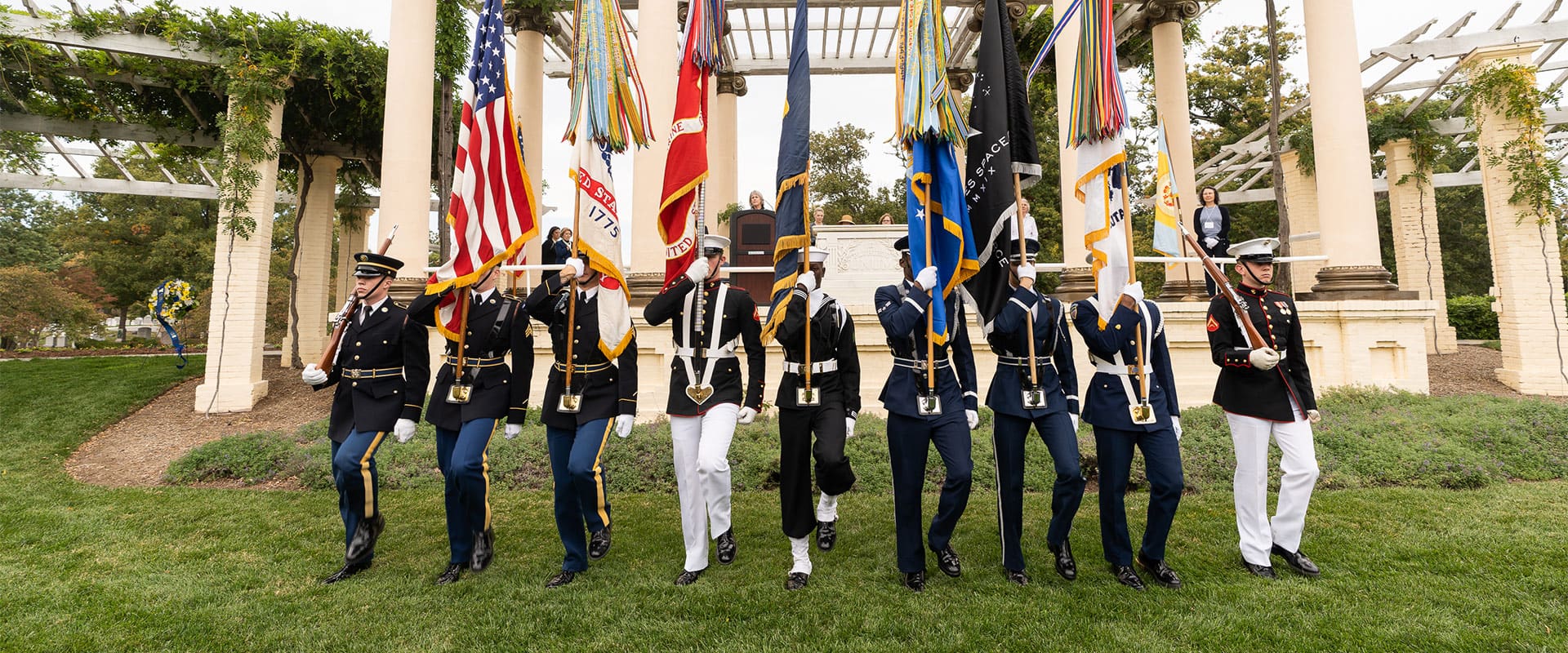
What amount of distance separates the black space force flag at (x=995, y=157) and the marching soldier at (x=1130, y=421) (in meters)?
0.69

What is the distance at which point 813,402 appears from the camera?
437 cm

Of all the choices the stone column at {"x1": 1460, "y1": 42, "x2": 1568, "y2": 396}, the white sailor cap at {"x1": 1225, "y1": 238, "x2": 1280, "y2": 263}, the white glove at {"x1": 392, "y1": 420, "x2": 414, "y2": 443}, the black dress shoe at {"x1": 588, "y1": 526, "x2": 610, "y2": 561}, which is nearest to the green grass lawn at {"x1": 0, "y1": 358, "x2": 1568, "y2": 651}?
the black dress shoe at {"x1": 588, "y1": 526, "x2": 610, "y2": 561}

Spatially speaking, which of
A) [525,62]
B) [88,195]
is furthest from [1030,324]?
[88,195]

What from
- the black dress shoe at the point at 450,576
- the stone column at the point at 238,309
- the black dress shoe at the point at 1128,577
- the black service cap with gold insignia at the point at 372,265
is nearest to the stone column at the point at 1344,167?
the black dress shoe at the point at 1128,577

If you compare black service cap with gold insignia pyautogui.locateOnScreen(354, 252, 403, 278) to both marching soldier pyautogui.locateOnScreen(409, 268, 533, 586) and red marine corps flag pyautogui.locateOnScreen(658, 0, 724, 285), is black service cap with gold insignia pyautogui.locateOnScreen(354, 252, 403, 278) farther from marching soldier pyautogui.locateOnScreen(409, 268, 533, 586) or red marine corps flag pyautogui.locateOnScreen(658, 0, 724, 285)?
red marine corps flag pyautogui.locateOnScreen(658, 0, 724, 285)

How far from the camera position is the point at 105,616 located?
3775mm

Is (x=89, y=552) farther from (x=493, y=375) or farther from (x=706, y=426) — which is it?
(x=706, y=426)

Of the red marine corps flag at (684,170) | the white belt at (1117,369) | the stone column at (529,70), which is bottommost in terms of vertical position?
the white belt at (1117,369)

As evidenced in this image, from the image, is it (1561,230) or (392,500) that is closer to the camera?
(392,500)

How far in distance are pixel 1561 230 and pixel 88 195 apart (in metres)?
63.6

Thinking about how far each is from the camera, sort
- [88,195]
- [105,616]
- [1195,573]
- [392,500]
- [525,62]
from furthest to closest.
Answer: [88,195], [525,62], [392,500], [1195,573], [105,616]

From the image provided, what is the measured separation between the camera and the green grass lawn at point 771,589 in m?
3.36

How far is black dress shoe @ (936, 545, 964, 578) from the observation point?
14.1ft

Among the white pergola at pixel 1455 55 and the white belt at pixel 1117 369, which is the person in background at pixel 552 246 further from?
the white pergola at pixel 1455 55
